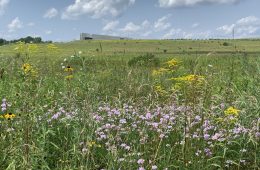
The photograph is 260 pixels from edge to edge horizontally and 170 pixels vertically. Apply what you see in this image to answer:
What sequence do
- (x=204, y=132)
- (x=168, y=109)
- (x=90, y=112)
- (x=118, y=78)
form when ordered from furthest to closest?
(x=118, y=78) < (x=168, y=109) < (x=204, y=132) < (x=90, y=112)

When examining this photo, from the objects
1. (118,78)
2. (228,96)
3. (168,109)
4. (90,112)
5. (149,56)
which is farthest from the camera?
(149,56)

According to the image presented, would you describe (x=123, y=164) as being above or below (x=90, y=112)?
below

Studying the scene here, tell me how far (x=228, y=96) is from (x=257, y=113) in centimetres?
141

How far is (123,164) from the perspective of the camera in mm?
3830

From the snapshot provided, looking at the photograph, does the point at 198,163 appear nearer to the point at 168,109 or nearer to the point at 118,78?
the point at 168,109

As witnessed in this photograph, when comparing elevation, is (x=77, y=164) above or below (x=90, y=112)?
below

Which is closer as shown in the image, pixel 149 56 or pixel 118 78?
pixel 118 78

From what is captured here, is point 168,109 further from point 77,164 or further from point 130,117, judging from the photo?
point 77,164

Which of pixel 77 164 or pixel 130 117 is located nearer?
pixel 77 164

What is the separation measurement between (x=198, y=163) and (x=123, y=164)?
26.9 inches

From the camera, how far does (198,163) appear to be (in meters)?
3.92

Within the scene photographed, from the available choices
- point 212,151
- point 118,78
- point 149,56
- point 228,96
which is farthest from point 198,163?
point 149,56

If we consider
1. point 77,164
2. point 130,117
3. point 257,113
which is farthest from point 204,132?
point 77,164

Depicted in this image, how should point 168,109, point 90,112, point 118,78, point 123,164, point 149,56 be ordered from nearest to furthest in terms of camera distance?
1. point 123,164
2. point 90,112
3. point 168,109
4. point 118,78
5. point 149,56
